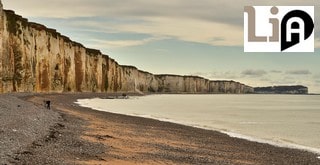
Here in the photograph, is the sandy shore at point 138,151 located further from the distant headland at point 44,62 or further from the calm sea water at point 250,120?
the distant headland at point 44,62

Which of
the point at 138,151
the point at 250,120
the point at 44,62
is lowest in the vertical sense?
the point at 250,120

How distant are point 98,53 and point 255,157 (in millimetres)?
107855

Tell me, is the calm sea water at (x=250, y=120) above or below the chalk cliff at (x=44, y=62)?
below

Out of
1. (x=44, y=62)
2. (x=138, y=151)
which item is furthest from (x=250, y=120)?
(x=44, y=62)

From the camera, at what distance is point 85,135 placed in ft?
56.4

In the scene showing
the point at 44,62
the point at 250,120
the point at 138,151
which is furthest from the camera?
the point at 44,62

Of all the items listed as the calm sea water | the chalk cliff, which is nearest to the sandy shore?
the calm sea water

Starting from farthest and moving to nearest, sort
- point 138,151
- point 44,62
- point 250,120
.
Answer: point 44,62 < point 250,120 < point 138,151

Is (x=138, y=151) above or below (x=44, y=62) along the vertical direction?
below

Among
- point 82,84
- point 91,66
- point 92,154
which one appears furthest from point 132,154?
point 91,66

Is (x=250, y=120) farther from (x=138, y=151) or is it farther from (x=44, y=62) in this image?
(x=44, y=62)

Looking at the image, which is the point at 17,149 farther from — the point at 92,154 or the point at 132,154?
the point at 132,154

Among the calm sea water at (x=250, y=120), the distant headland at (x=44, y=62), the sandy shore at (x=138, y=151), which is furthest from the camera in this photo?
the distant headland at (x=44, y=62)

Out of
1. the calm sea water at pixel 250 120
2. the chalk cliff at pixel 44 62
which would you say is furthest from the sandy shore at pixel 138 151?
the chalk cliff at pixel 44 62
